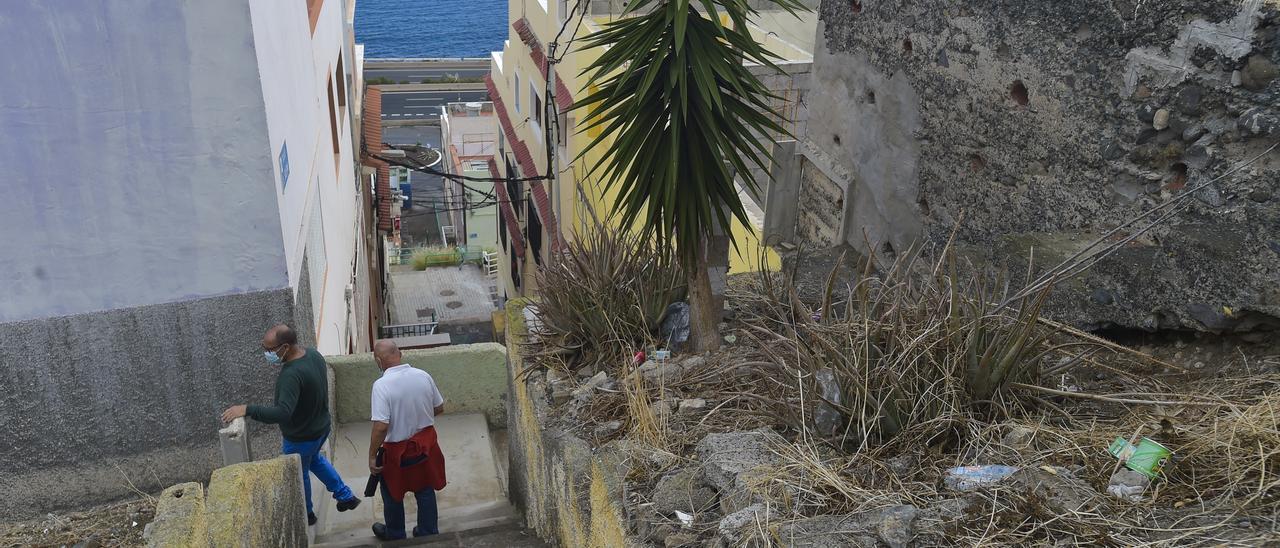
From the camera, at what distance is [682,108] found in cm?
470

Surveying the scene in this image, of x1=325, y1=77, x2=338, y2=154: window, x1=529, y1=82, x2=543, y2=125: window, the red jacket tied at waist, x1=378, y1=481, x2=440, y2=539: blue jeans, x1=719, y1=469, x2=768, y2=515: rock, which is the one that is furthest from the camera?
x1=529, y1=82, x2=543, y2=125: window

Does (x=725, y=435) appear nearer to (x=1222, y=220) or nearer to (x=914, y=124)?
(x=1222, y=220)

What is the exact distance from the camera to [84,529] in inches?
182

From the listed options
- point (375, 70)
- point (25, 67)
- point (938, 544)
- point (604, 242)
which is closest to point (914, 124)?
point (604, 242)

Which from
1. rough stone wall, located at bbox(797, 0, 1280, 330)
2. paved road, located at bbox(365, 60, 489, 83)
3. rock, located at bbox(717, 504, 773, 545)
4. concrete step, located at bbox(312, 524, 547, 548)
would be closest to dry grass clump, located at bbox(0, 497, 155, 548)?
concrete step, located at bbox(312, 524, 547, 548)

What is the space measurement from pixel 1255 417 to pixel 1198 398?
0.28 metres

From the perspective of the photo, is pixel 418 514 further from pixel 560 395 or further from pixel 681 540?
pixel 681 540

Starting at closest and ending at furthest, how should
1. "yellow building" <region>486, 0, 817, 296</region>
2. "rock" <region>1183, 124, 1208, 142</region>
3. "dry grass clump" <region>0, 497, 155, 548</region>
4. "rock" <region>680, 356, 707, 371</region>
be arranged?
1. "rock" <region>1183, 124, 1208, 142</region>
2. "dry grass clump" <region>0, 497, 155, 548</region>
3. "rock" <region>680, 356, 707, 371</region>
4. "yellow building" <region>486, 0, 817, 296</region>

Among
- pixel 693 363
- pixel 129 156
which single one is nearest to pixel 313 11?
pixel 129 156

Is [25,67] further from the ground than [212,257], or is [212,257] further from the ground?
[25,67]

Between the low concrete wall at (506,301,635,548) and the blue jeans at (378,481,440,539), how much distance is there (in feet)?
1.75

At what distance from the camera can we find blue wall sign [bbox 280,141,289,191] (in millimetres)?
6012

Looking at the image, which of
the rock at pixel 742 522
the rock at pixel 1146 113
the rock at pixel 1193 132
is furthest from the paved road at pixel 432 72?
the rock at pixel 742 522

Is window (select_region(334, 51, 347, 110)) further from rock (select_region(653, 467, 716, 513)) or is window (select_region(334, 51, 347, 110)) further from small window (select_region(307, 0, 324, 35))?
rock (select_region(653, 467, 716, 513))
